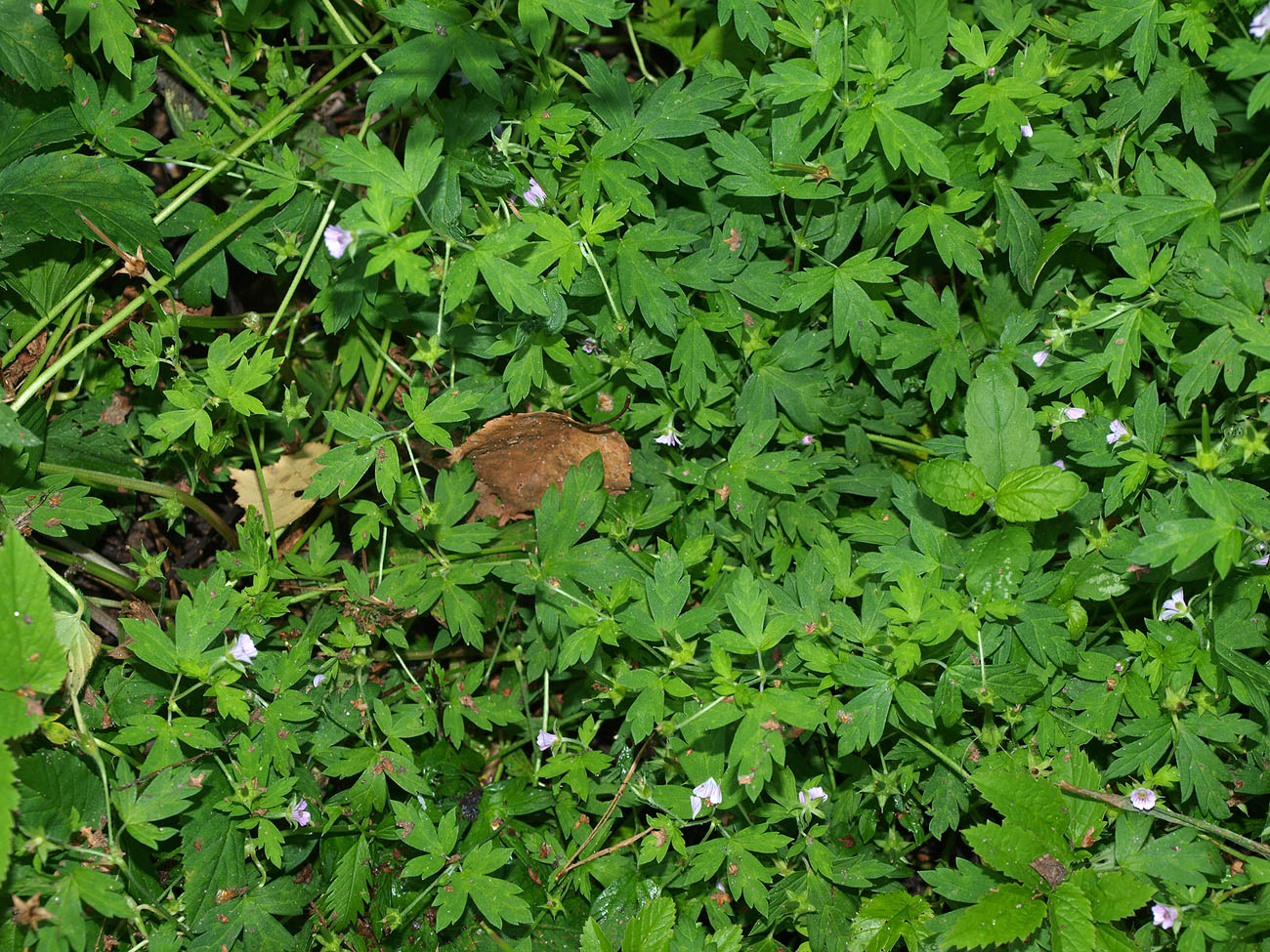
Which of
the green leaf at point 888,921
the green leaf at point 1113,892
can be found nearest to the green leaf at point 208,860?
the green leaf at point 888,921

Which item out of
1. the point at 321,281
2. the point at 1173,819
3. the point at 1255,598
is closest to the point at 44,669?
the point at 321,281

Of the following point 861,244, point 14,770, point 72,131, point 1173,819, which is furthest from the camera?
point 861,244

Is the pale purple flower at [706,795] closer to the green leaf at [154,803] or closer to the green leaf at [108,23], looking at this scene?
the green leaf at [154,803]

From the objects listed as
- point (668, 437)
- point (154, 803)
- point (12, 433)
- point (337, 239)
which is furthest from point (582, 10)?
point (154, 803)

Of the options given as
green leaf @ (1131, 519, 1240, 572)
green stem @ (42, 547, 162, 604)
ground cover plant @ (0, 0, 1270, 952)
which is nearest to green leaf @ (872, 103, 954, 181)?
ground cover plant @ (0, 0, 1270, 952)

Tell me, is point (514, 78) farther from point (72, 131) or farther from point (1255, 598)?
point (1255, 598)

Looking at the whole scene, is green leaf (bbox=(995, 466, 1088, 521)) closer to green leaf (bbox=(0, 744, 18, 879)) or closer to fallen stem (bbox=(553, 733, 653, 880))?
fallen stem (bbox=(553, 733, 653, 880))
